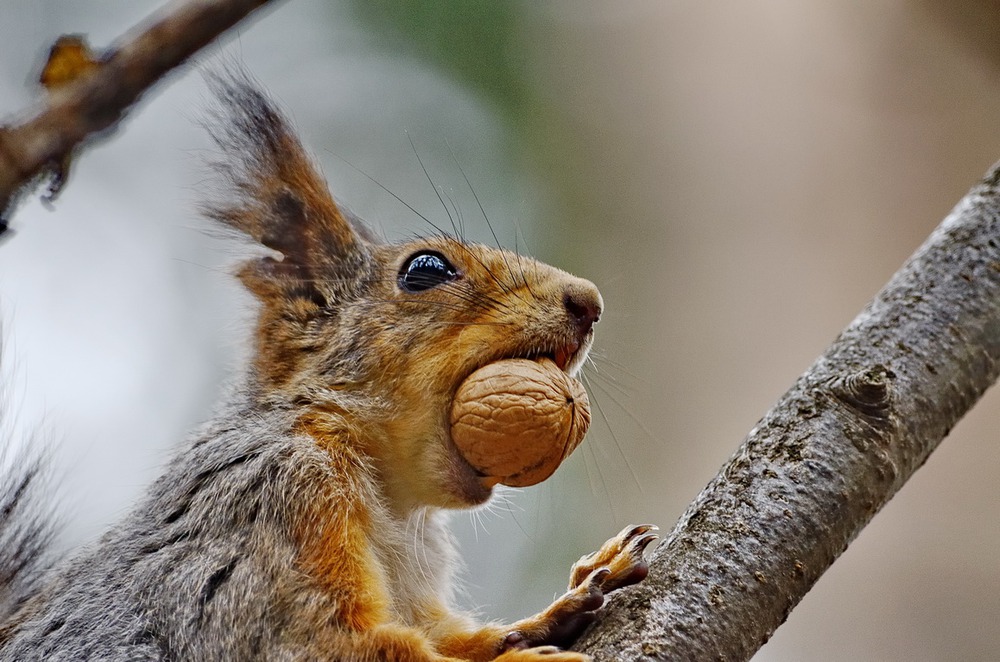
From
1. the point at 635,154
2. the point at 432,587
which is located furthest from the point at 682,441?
the point at 432,587

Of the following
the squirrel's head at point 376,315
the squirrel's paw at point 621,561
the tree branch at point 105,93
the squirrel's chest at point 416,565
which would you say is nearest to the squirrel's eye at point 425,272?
the squirrel's head at point 376,315

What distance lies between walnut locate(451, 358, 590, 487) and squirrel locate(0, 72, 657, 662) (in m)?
0.07

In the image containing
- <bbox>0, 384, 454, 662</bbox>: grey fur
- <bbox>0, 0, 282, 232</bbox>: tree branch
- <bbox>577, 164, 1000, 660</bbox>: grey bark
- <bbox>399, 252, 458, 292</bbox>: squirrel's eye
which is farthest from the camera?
<bbox>399, 252, 458, 292</bbox>: squirrel's eye

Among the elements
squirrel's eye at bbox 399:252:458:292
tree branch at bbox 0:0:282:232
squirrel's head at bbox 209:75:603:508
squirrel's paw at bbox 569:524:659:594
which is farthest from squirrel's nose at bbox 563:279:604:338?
tree branch at bbox 0:0:282:232

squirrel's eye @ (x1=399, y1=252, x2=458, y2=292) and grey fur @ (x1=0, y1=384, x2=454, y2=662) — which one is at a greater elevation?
squirrel's eye @ (x1=399, y1=252, x2=458, y2=292)

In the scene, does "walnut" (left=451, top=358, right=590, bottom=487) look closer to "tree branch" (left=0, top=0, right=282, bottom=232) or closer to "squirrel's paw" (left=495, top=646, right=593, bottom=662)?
"squirrel's paw" (left=495, top=646, right=593, bottom=662)

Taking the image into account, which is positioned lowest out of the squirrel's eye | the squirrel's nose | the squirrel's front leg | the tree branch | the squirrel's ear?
the squirrel's front leg

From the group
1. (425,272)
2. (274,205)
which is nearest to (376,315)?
(425,272)

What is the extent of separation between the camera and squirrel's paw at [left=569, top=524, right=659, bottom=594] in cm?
141

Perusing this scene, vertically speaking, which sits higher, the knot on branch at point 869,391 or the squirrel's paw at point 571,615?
the knot on branch at point 869,391

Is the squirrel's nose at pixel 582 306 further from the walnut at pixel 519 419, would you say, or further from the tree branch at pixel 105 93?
the tree branch at pixel 105 93

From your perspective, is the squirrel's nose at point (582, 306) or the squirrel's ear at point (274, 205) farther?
the squirrel's ear at point (274, 205)

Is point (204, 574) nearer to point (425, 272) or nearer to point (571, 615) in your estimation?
point (571, 615)

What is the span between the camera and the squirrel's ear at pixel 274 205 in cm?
205
